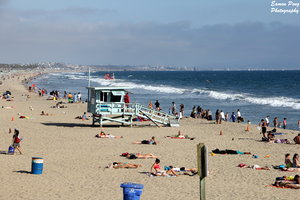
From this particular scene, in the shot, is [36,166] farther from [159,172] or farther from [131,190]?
[131,190]

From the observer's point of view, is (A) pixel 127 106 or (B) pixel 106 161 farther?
(A) pixel 127 106

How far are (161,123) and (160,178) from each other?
15.5 metres

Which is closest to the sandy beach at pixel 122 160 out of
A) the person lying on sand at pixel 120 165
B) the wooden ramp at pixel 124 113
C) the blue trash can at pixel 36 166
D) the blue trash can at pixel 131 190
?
the blue trash can at pixel 36 166

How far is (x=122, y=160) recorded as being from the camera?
19609mm

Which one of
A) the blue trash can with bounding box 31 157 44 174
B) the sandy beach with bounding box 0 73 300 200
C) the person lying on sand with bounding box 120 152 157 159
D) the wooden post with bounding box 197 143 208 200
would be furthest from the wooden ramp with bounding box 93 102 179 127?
the wooden post with bounding box 197 143 208 200

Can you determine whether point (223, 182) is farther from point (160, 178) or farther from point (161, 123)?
point (161, 123)

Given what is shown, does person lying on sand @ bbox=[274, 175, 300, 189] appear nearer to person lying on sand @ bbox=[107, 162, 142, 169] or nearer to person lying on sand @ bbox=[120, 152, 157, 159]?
person lying on sand @ bbox=[107, 162, 142, 169]

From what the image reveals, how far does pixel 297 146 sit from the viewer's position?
24.2m

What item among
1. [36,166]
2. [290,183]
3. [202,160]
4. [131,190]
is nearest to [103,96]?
[36,166]

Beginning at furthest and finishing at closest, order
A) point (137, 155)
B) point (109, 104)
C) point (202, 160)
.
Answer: point (109, 104) → point (137, 155) → point (202, 160)

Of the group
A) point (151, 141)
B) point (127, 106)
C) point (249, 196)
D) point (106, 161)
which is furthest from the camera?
point (127, 106)

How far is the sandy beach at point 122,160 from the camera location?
14352mm

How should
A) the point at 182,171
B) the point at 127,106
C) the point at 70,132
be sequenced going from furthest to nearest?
the point at 127,106 < the point at 70,132 < the point at 182,171

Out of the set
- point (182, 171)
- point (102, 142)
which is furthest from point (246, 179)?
point (102, 142)
